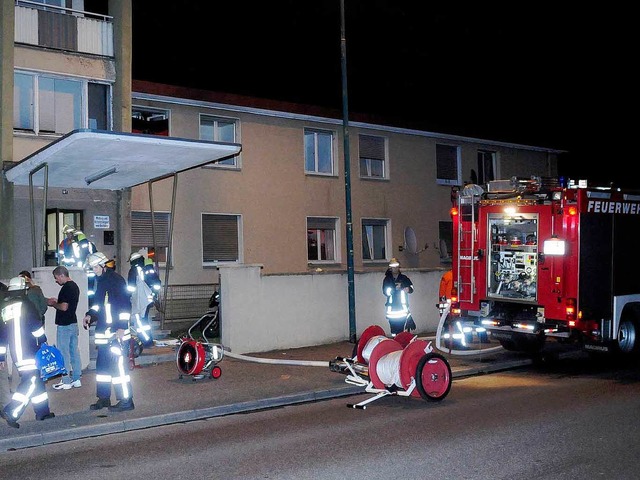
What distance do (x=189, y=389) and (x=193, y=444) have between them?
118 inches

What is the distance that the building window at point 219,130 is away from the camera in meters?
20.0

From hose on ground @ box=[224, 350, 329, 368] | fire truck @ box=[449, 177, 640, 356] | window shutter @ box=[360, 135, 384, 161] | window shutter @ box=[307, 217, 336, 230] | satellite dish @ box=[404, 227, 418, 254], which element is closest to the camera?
fire truck @ box=[449, 177, 640, 356]

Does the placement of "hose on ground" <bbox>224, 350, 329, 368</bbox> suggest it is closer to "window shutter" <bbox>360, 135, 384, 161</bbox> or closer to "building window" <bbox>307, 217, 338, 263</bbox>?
"building window" <bbox>307, 217, 338, 263</bbox>

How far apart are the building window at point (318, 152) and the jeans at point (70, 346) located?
1200 cm

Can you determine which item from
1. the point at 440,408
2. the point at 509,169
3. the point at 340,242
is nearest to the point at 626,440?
the point at 440,408

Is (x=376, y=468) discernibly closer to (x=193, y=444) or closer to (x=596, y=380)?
(x=193, y=444)

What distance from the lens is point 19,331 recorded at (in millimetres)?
8727

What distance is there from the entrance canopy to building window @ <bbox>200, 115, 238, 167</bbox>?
5138mm

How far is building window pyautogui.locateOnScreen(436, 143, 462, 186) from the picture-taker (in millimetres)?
25328

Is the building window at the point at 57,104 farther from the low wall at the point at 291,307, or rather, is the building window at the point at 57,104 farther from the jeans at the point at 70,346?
the jeans at the point at 70,346

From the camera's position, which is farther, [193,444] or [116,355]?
[116,355]

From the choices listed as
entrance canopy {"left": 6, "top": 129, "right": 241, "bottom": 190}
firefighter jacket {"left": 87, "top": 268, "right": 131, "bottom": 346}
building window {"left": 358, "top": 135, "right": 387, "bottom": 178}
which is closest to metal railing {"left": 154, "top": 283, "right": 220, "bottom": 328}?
entrance canopy {"left": 6, "top": 129, "right": 241, "bottom": 190}

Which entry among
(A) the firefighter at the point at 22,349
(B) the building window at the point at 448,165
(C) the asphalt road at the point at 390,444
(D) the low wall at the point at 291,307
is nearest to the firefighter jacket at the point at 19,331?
(A) the firefighter at the point at 22,349

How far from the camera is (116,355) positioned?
9.12 meters
